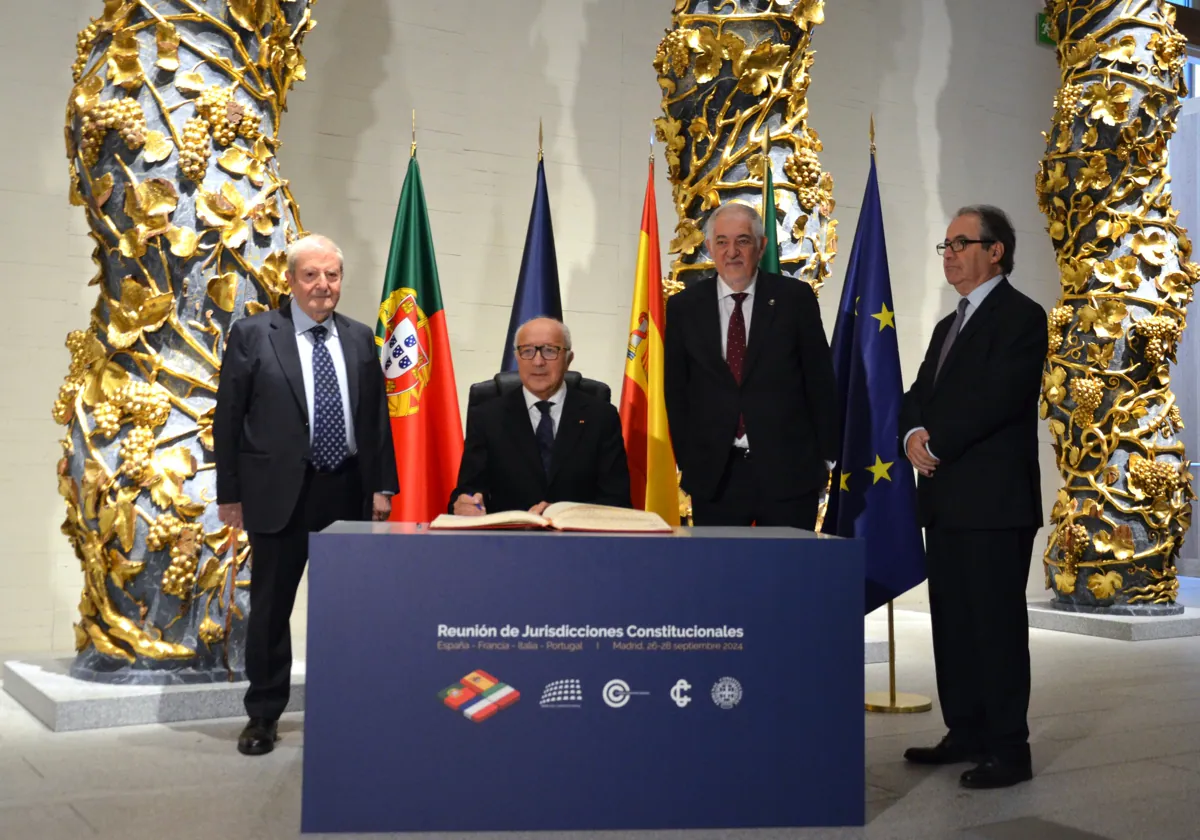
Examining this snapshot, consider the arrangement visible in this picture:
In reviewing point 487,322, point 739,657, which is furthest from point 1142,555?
point 739,657

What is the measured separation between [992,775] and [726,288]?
148 centimetres

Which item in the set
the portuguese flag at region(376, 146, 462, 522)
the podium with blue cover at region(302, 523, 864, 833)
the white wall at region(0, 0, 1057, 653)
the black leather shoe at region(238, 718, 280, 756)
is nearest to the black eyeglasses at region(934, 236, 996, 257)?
the podium with blue cover at region(302, 523, 864, 833)

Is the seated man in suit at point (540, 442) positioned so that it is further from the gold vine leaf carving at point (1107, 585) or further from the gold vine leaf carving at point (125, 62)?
the gold vine leaf carving at point (1107, 585)

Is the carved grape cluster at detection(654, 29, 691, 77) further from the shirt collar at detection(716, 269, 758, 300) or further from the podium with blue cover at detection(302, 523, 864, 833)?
the podium with blue cover at detection(302, 523, 864, 833)

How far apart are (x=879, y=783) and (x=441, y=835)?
1.17 metres

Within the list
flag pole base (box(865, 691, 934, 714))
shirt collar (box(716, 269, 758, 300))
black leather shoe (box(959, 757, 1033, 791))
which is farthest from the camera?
flag pole base (box(865, 691, 934, 714))

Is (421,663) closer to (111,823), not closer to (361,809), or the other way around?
(361,809)

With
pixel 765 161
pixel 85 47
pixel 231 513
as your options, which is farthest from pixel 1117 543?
pixel 85 47

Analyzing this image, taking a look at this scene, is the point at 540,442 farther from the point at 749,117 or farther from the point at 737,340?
the point at 749,117

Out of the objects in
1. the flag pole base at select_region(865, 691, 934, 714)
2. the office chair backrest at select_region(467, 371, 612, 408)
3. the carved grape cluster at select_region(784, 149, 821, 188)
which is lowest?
the flag pole base at select_region(865, 691, 934, 714)

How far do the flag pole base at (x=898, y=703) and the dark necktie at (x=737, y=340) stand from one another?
1326mm

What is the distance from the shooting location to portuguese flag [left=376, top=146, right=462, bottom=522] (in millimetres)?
4586

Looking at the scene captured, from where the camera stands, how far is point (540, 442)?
3.43 m

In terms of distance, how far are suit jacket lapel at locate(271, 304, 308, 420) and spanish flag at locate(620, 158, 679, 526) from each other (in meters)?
1.44
